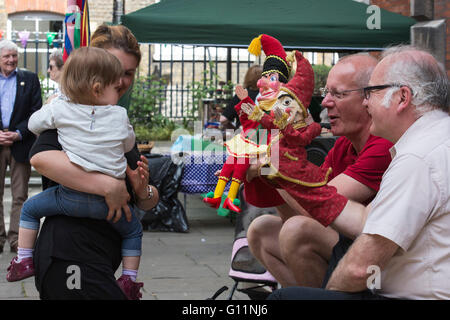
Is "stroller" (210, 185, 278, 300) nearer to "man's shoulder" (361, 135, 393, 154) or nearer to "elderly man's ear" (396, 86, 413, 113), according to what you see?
"man's shoulder" (361, 135, 393, 154)

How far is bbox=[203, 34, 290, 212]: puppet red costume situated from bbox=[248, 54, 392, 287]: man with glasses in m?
0.18

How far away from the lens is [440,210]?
227cm

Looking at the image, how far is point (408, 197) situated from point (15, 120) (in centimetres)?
542

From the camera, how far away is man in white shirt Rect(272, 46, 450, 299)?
2.25 metres

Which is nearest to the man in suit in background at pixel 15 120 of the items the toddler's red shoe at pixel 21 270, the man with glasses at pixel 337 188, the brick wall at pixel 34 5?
the man with glasses at pixel 337 188

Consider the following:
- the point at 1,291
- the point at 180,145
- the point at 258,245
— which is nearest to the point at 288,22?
the point at 180,145

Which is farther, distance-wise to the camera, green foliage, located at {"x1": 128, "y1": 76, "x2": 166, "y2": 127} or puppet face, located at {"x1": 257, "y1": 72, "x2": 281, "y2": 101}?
green foliage, located at {"x1": 128, "y1": 76, "x2": 166, "y2": 127}

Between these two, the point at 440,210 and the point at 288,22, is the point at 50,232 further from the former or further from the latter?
the point at 288,22

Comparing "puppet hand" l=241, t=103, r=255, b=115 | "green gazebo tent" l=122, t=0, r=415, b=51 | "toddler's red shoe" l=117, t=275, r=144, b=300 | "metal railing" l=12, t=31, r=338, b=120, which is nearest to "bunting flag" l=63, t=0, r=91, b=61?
"puppet hand" l=241, t=103, r=255, b=115

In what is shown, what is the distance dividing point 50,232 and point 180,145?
584 cm

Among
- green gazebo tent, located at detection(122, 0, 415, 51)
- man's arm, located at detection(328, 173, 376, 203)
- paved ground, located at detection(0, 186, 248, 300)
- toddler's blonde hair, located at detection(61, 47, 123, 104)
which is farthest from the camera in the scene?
green gazebo tent, located at detection(122, 0, 415, 51)

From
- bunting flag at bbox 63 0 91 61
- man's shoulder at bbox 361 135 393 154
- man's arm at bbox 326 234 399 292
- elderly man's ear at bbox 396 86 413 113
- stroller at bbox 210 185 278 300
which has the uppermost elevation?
bunting flag at bbox 63 0 91 61

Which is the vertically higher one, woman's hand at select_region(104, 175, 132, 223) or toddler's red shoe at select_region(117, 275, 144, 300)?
woman's hand at select_region(104, 175, 132, 223)

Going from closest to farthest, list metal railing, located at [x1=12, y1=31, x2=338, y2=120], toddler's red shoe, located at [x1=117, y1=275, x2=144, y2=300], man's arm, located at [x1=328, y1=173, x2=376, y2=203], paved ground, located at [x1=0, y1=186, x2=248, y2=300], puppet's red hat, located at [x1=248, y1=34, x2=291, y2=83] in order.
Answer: toddler's red shoe, located at [x1=117, y1=275, x2=144, y2=300] < puppet's red hat, located at [x1=248, y1=34, x2=291, y2=83] < man's arm, located at [x1=328, y1=173, x2=376, y2=203] < paved ground, located at [x1=0, y1=186, x2=248, y2=300] < metal railing, located at [x1=12, y1=31, x2=338, y2=120]
